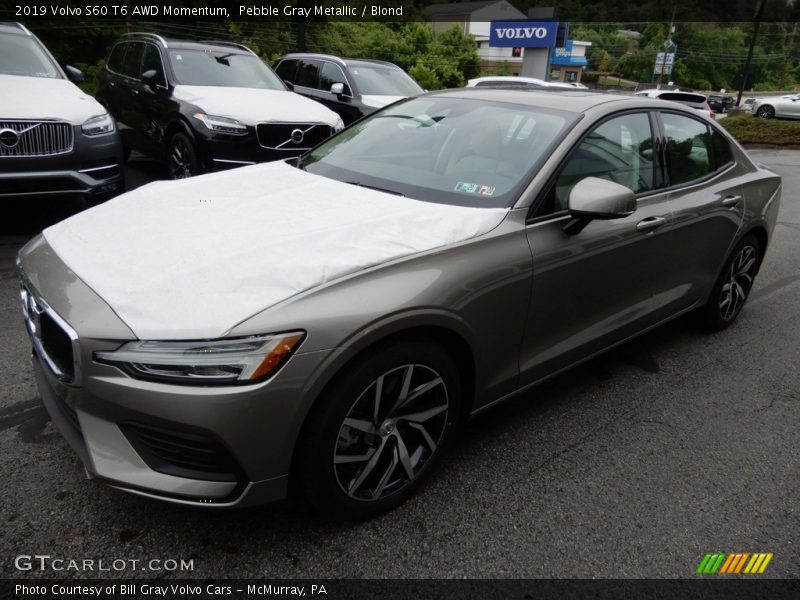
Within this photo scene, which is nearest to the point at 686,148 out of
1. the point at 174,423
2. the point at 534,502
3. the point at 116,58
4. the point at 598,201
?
the point at 598,201

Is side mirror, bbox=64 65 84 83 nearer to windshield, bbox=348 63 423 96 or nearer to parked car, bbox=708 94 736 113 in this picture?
windshield, bbox=348 63 423 96

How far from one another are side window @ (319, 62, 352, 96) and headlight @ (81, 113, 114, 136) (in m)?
5.13

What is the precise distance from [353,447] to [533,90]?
7.84ft

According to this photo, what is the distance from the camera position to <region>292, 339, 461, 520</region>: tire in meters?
2.14

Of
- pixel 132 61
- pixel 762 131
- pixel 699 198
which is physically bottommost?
pixel 762 131

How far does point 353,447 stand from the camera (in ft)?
7.48

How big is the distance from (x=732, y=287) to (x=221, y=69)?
6338 millimetres

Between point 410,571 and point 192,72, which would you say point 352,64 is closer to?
point 192,72

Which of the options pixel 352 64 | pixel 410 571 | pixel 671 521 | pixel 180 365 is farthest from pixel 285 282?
pixel 352 64

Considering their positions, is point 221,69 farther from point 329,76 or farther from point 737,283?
point 737,283

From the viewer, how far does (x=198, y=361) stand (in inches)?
76.2

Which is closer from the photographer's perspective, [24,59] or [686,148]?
[686,148]

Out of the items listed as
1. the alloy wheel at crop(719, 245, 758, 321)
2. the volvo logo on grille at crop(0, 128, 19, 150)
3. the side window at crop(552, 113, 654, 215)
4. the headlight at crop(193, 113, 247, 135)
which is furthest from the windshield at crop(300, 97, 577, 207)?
the headlight at crop(193, 113, 247, 135)

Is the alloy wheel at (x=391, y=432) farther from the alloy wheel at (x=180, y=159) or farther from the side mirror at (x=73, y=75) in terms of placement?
the side mirror at (x=73, y=75)
